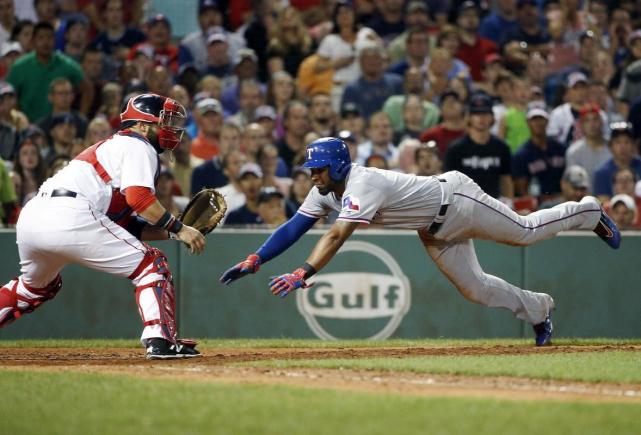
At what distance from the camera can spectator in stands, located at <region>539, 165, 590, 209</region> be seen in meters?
12.4

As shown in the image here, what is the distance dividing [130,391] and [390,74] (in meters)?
8.95

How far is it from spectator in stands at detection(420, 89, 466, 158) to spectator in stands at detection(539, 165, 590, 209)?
1408 mm

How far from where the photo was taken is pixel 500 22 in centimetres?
1627

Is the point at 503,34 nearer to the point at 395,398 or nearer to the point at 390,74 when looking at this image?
the point at 390,74

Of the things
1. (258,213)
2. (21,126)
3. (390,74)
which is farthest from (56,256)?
(390,74)

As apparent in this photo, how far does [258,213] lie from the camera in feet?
40.3

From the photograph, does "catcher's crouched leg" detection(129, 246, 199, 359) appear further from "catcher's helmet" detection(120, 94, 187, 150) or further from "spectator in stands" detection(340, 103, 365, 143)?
"spectator in stands" detection(340, 103, 365, 143)

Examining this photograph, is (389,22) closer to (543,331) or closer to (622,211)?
(622,211)

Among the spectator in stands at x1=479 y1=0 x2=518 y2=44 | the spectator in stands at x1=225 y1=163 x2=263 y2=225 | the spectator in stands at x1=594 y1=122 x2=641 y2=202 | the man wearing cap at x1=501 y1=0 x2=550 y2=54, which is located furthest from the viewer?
the spectator in stands at x1=479 y1=0 x2=518 y2=44

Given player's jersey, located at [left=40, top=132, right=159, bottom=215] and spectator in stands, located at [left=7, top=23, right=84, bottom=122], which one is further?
spectator in stands, located at [left=7, top=23, right=84, bottom=122]

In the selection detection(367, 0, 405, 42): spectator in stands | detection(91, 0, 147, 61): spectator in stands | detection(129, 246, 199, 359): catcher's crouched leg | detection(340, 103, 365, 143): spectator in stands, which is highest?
detection(367, 0, 405, 42): spectator in stands

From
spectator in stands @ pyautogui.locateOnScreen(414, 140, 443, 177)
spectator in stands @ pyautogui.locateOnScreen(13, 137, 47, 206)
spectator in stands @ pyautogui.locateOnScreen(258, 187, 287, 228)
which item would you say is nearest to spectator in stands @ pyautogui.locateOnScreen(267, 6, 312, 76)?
spectator in stands @ pyautogui.locateOnScreen(414, 140, 443, 177)

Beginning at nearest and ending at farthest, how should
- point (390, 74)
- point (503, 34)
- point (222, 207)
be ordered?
1. point (222, 207)
2. point (390, 74)
3. point (503, 34)

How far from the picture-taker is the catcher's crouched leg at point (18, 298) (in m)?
8.21
